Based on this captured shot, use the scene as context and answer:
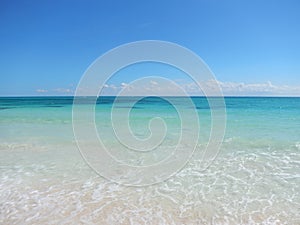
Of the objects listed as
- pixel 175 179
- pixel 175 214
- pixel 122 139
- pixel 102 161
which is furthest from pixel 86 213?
pixel 122 139

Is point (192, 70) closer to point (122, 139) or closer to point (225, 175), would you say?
point (225, 175)

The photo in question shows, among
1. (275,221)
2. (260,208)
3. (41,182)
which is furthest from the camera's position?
(41,182)

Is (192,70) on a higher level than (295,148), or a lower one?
higher

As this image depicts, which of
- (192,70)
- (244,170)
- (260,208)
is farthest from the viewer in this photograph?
(244,170)

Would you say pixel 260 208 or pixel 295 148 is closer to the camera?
pixel 260 208

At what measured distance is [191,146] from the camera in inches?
337

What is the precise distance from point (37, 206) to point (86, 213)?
0.94m

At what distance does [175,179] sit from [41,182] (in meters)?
3.00

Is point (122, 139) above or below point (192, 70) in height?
below

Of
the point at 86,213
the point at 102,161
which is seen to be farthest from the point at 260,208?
the point at 102,161

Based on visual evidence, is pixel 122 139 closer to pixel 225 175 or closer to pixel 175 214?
pixel 225 175

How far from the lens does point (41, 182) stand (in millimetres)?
5121

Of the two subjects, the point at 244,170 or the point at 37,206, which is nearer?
the point at 37,206

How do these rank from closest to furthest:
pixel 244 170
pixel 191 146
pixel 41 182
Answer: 1. pixel 41 182
2. pixel 244 170
3. pixel 191 146
